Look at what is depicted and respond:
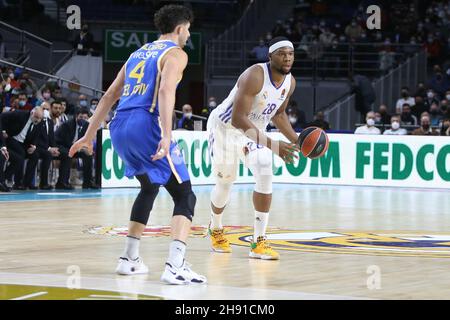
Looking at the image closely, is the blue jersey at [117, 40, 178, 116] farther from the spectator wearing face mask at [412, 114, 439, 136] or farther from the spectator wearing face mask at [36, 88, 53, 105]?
the spectator wearing face mask at [36, 88, 53, 105]

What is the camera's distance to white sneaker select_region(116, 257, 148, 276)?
892 centimetres

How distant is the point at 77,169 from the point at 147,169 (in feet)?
47.1

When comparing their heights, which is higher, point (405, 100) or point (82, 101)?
point (405, 100)

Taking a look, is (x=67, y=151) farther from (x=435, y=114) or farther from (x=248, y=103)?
(x=435, y=114)

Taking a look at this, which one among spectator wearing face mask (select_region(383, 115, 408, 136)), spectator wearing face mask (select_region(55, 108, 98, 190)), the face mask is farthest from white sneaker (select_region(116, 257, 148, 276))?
the face mask

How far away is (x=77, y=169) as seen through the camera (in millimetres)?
22844

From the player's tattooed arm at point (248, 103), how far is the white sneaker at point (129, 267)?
2.28 meters

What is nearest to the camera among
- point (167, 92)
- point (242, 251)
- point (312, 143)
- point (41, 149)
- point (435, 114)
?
point (167, 92)

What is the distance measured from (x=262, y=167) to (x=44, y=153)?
36.1 feet

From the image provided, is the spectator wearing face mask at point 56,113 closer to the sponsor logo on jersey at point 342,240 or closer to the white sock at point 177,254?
the sponsor logo on jersey at point 342,240

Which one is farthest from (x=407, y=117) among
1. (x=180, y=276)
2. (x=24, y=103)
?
(x=180, y=276)

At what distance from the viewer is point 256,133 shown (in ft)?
35.2

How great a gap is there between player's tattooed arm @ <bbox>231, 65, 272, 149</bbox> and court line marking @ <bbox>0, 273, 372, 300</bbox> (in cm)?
255

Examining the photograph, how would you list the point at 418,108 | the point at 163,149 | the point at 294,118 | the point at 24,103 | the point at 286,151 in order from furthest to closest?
the point at 418,108, the point at 294,118, the point at 24,103, the point at 286,151, the point at 163,149
